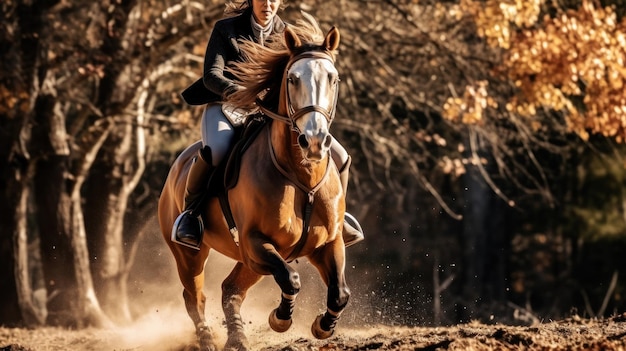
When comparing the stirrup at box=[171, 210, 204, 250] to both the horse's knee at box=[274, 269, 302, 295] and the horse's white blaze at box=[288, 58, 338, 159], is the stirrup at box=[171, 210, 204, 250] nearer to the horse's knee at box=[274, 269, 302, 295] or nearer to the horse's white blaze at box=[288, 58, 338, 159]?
the horse's knee at box=[274, 269, 302, 295]

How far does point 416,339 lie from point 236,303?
1.62m

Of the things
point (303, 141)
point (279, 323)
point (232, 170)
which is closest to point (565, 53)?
point (232, 170)

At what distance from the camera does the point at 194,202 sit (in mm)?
9711

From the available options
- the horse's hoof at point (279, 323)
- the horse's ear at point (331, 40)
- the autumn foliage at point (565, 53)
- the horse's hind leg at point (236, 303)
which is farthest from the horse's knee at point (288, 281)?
the autumn foliage at point (565, 53)

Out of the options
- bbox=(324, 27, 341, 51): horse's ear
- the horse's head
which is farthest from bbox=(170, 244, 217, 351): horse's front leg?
bbox=(324, 27, 341, 51): horse's ear

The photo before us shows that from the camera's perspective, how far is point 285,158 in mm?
8625

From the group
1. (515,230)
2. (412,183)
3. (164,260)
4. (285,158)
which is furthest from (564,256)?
(285,158)

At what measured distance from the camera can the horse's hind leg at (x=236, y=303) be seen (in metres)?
9.48

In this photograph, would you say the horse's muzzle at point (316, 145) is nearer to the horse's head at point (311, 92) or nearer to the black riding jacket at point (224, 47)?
the horse's head at point (311, 92)

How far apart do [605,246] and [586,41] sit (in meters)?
13.1

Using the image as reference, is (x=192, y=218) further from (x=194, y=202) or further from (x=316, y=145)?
(x=316, y=145)

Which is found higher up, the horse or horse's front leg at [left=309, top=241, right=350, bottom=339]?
the horse

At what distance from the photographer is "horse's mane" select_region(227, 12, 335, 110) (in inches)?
344

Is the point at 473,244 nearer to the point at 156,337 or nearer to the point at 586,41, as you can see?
the point at 586,41
